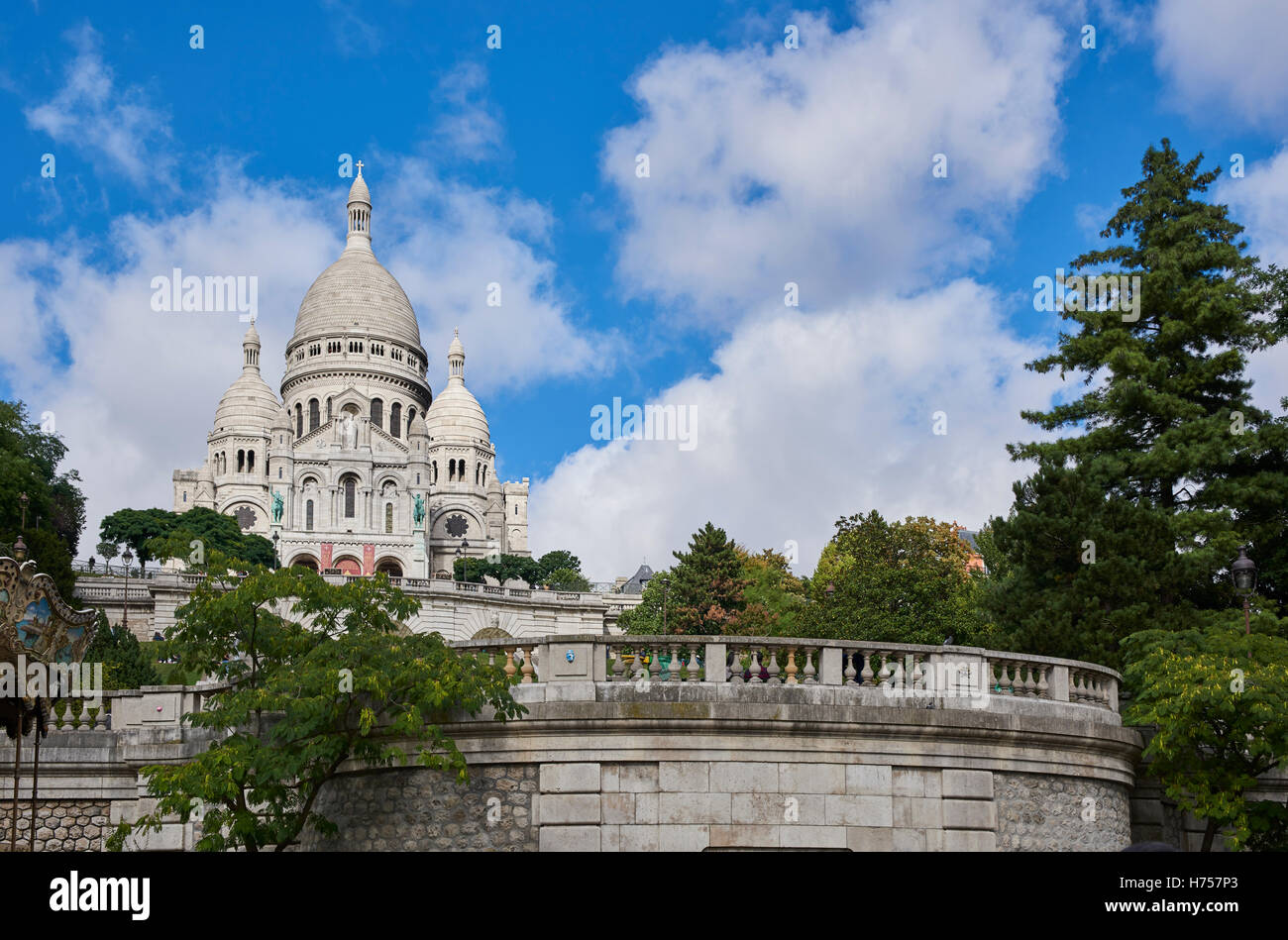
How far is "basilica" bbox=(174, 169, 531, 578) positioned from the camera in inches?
4914

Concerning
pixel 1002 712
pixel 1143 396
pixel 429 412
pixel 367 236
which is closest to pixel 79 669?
pixel 1002 712

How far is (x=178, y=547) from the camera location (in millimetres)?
18203

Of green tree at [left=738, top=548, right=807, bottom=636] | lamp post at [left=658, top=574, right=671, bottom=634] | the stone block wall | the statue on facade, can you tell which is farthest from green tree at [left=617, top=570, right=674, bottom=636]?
the statue on facade

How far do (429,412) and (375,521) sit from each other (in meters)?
28.8

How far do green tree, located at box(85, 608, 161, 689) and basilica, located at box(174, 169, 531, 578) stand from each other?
6915cm

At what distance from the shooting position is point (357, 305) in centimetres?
14775

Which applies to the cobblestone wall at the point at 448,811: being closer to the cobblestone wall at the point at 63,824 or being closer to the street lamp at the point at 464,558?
the cobblestone wall at the point at 63,824

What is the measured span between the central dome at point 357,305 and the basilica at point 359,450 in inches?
6.2

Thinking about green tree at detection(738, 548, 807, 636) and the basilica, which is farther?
the basilica

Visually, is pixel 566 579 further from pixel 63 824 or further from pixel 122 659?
pixel 63 824

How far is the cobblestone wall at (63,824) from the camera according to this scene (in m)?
19.4

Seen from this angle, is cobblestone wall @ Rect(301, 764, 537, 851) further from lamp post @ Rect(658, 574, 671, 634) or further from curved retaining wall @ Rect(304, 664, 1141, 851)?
lamp post @ Rect(658, 574, 671, 634)
